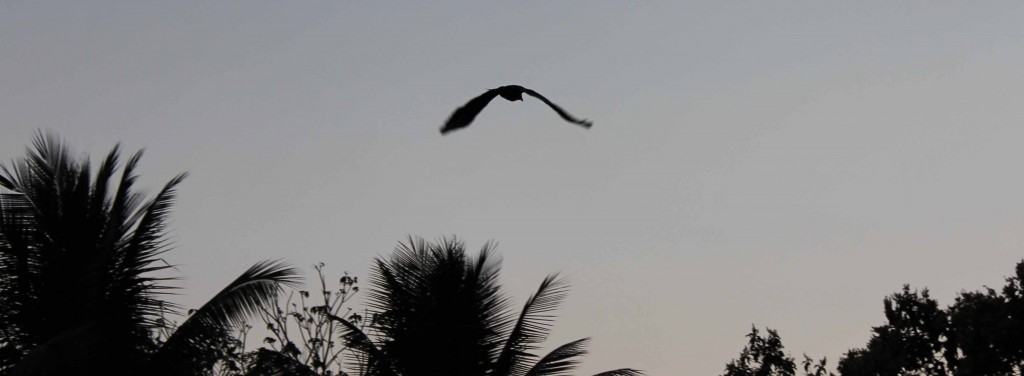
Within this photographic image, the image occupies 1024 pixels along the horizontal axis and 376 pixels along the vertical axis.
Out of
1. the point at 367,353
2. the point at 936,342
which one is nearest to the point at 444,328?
the point at 367,353

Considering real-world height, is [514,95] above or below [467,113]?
above

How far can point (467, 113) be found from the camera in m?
10.1

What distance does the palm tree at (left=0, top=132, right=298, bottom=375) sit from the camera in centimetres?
1017

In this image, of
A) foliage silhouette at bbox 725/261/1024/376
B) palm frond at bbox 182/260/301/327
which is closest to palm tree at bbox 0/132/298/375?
palm frond at bbox 182/260/301/327

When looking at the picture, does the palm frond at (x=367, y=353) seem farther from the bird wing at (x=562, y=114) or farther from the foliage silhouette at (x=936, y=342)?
the foliage silhouette at (x=936, y=342)

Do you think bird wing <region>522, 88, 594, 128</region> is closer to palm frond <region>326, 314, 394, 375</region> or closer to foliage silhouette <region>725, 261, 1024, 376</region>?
palm frond <region>326, 314, 394, 375</region>

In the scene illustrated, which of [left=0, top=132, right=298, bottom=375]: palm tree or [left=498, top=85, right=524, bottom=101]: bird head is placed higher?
[left=498, top=85, right=524, bottom=101]: bird head

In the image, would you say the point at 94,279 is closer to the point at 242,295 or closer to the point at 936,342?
the point at 242,295

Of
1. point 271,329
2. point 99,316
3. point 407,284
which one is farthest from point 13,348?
point 271,329

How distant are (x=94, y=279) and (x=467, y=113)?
11.6 ft

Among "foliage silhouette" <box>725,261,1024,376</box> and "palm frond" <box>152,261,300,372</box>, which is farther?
"foliage silhouette" <box>725,261,1024,376</box>

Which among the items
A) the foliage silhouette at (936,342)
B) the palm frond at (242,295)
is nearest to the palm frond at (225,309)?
the palm frond at (242,295)

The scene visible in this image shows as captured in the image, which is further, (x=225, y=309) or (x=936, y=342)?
(x=936, y=342)

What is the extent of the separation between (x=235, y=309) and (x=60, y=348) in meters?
1.60
